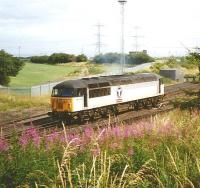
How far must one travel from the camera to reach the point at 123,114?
1174 inches

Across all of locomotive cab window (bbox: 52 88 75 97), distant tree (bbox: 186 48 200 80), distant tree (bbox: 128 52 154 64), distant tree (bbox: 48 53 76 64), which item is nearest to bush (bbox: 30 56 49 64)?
distant tree (bbox: 48 53 76 64)

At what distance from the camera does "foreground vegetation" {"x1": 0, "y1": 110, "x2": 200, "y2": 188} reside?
7.22 meters

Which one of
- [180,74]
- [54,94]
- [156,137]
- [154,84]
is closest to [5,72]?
[180,74]

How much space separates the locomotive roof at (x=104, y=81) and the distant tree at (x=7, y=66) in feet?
87.4

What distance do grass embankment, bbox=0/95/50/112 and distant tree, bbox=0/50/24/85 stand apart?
18967 mm

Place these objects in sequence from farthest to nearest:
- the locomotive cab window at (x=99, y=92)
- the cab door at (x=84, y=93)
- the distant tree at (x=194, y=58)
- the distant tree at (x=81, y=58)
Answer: the distant tree at (x=81, y=58) < the locomotive cab window at (x=99, y=92) < the cab door at (x=84, y=93) < the distant tree at (x=194, y=58)

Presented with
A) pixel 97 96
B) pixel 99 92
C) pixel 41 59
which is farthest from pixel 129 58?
pixel 97 96

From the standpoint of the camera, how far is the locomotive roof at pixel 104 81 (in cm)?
2608

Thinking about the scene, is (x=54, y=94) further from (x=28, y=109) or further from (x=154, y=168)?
(x=154, y=168)

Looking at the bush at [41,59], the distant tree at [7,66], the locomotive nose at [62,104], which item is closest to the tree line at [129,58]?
the bush at [41,59]

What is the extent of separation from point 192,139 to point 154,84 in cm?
2440

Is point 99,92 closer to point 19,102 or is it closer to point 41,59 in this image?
point 19,102

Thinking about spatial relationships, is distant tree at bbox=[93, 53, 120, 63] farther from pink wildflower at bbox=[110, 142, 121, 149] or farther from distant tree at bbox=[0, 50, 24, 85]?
pink wildflower at bbox=[110, 142, 121, 149]

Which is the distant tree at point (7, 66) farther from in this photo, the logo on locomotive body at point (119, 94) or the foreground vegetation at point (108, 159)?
the foreground vegetation at point (108, 159)
